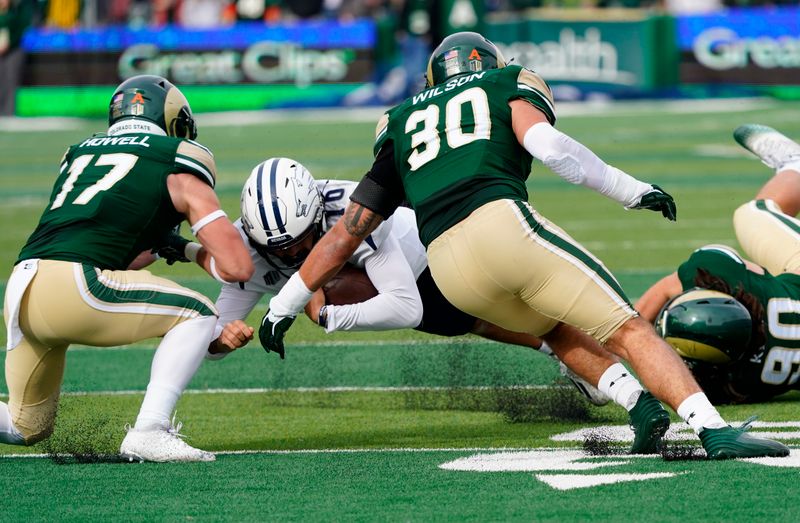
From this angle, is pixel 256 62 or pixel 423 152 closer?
pixel 423 152

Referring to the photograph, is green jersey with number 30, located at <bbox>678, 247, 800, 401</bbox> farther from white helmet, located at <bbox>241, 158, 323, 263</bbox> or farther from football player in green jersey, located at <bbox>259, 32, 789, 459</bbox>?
white helmet, located at <bbox>241, 158, 323, 263</bbox>

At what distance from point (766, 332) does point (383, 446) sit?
156 centimetres

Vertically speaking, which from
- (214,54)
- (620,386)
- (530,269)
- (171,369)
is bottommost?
(214,54)

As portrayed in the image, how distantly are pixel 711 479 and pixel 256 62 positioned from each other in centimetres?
1942

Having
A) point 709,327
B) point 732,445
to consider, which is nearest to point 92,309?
point 732,445

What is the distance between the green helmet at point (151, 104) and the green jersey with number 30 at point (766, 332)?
86.5 inches

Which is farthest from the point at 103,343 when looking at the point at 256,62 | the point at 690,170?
the point at 256,62

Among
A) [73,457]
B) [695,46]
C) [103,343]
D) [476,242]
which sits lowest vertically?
[695,46]

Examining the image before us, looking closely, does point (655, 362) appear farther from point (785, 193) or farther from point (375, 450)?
point (785, 193)

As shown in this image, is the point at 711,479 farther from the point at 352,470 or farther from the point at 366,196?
the point at 366,196

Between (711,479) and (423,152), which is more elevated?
(423,152)

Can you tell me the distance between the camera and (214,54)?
75.1ft

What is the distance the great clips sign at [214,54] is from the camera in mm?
22828

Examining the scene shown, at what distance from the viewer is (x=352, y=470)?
4719 mm
